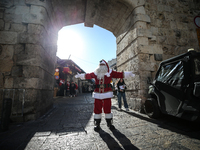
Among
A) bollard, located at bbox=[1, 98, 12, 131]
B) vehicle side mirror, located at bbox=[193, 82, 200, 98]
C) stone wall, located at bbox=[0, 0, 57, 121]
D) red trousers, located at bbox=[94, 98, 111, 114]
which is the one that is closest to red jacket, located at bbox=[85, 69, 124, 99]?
red trousers, located at bbox=[94, 98, 111, 114]

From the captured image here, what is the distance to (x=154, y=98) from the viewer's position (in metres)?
3.11

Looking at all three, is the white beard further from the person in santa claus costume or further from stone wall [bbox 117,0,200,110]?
stone wall [bbox 117,0,200,110]

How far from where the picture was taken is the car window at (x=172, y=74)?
7.22ft

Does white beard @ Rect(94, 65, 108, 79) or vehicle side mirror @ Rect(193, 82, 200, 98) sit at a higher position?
white beard @ Rect(94, 65, 108, 79)

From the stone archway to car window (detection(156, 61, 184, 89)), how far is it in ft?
3.56

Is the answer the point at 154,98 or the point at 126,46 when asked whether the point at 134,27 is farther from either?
the point at 154,98

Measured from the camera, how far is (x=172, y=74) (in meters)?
2.42

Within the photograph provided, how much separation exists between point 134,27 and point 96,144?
14.3 ft

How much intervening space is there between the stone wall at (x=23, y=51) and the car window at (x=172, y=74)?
3.63 metres

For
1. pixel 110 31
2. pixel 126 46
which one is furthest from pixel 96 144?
pixel 110 31

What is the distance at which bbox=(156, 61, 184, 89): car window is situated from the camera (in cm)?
220

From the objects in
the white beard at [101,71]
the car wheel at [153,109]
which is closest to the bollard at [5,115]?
the white beard at [101,71]

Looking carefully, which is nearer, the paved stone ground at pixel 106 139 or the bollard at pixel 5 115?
the paved stone ground at pixel 106 139

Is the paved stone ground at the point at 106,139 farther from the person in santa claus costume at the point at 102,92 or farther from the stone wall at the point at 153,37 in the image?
the stone wall at the point at 153,37
